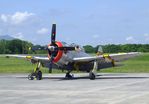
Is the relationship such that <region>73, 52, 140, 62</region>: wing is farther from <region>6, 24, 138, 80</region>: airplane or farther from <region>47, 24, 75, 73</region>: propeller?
<region>47, 24, 75, 73</region>: propeller

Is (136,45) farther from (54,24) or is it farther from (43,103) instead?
(43,103)

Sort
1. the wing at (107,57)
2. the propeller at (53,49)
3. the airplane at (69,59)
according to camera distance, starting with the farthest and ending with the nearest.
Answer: the wing at (107,57) < the airplane at (69,59) < the propeller at (53,49)

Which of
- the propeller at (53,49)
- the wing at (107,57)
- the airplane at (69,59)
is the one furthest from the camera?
the wing at (107,57)

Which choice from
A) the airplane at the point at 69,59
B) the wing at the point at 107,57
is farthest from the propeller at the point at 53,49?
the wing at the point at 107,57

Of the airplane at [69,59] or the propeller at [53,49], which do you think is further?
the airplane at [69,59]

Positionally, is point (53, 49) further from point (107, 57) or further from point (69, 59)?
point (107, 57)

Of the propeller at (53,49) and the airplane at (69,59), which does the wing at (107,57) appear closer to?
the airplane at (69,59)

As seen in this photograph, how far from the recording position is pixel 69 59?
31.6 m

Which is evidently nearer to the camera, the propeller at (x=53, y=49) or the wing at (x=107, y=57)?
the propeller at (x=53, y=49)

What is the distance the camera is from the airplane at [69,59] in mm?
30516

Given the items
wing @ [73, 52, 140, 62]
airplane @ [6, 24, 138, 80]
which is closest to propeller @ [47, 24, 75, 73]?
airplane @ [6, 24, 138, 80]

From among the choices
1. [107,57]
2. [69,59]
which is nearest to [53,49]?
[69,59]

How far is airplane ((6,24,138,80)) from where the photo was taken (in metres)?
30.5

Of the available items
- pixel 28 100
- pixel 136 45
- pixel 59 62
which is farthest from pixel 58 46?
pixel 136 45
